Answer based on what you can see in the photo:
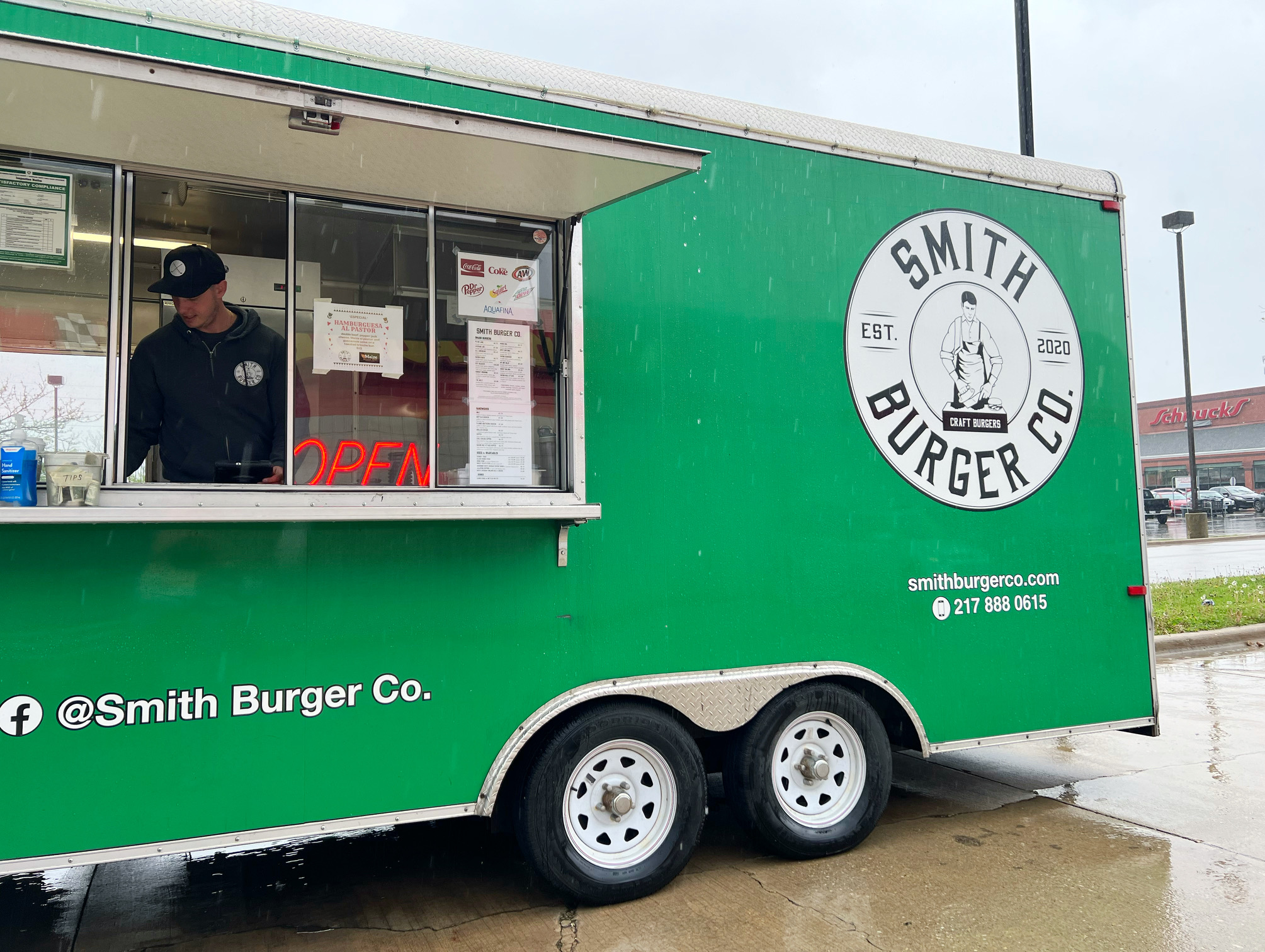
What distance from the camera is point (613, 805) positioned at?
13.4 ft

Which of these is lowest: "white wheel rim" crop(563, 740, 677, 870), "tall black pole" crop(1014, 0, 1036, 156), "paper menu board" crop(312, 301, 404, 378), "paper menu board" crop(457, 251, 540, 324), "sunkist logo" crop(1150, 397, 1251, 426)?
"white wheel rim" crop(563, 740, 677, 870)

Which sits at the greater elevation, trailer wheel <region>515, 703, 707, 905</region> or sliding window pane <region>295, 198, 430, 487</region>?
sliding window pane <region>295, 198, 430, 487</region>

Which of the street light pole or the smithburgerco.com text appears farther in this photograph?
the street light pole

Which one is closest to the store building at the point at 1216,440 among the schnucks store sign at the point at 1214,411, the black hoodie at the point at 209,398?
the schnucks store sign at the point at 1214,411

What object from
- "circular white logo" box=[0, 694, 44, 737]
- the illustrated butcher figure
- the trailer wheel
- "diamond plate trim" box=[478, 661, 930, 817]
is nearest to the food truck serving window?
"circular white logo" box=[0, 694, 44, 737]

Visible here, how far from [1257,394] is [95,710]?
67189mm

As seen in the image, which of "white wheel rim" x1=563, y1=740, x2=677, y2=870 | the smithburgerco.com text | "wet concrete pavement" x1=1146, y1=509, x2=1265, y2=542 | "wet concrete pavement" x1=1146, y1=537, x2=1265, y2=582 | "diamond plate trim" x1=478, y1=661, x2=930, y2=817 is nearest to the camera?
"diamond plate trim" x1=478, y1=661, x2=930, y2=817

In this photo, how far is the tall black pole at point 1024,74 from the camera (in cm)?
909

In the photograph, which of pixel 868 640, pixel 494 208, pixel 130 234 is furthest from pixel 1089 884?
pixel 130 234

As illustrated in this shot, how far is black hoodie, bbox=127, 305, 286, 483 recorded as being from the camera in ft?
11.6

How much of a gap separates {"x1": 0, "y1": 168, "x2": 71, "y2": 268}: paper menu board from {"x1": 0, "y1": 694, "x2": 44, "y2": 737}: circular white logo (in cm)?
150

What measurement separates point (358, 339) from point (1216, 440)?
66.9 m

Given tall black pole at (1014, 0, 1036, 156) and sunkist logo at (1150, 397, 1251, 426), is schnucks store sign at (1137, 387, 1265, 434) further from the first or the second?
tall black pole at (1014, 0, 1036, 156)

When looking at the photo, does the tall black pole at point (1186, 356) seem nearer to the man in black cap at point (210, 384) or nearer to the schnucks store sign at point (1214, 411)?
the man in black cap at point (210, 384)
